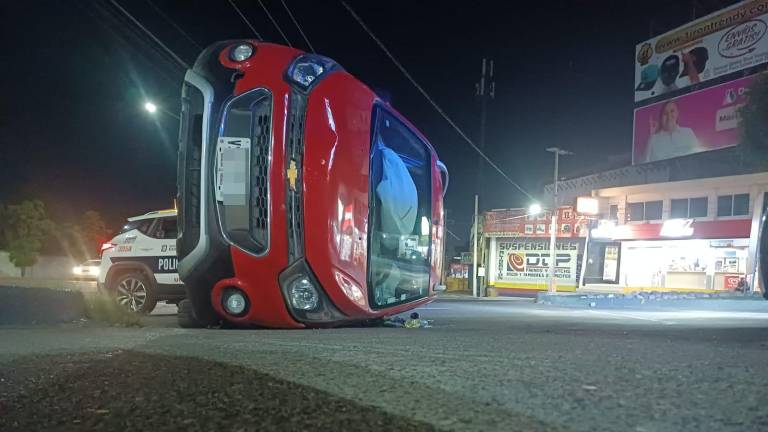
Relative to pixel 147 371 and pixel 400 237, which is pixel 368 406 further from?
pixel 400 237

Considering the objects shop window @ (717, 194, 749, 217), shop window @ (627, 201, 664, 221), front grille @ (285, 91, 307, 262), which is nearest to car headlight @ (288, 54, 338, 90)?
front grille @ (285, 91, 307, 262)

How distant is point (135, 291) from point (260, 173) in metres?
5.46

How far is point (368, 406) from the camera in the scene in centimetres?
248

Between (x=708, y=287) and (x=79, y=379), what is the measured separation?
2764 cm

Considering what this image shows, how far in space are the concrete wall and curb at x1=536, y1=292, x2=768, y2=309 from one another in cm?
3317

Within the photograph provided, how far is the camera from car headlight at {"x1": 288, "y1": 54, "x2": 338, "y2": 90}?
5277 millimetres

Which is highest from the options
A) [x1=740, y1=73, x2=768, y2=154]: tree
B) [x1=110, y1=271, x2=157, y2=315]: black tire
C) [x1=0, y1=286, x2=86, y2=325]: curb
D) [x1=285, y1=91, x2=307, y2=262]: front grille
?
[x1=740, y1=73, x2=768, y2=154]: tree

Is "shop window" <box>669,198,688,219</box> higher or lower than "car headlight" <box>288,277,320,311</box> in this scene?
higher

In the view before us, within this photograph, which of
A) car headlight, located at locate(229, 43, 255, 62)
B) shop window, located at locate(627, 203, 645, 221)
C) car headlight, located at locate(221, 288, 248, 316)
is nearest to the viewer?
car headlight, located at locate(221, 288, 248, 316)

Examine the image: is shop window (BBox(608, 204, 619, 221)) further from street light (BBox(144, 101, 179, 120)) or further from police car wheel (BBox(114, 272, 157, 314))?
police car wheel (BBox(114, 272, 157, 314))

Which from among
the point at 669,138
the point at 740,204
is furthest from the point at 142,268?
the point at 669,138

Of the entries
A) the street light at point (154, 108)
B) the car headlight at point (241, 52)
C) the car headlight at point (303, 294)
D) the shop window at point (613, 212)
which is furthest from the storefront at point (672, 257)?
the car headlight at point (241, 52)

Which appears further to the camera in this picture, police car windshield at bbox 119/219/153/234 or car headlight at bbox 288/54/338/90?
police car windshield at bbox 119/219/153/234

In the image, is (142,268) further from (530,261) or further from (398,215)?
(530,261)
